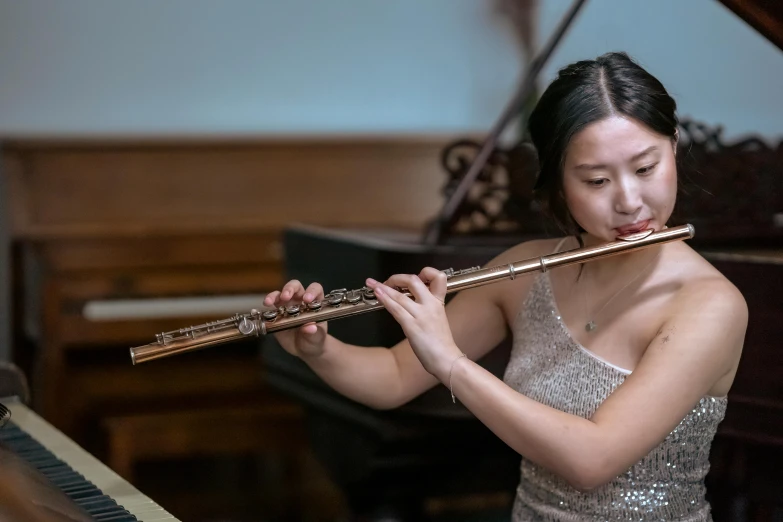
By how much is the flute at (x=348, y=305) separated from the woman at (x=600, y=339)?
0.02 metres

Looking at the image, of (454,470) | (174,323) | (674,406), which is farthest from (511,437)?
(174,323)

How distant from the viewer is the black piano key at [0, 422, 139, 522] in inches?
51.1

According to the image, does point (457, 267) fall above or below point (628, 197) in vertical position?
below

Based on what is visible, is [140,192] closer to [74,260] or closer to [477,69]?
[74,260]

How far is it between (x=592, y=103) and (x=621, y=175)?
0.11 metres

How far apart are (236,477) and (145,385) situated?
0.61 m

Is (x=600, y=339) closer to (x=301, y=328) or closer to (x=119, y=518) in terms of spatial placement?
(x=301, y=328)

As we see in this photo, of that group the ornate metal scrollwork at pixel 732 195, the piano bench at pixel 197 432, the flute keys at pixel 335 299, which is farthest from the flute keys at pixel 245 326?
the piano bench at pixel 197 432

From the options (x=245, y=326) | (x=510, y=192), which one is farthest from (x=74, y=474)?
(x=510, y=192)

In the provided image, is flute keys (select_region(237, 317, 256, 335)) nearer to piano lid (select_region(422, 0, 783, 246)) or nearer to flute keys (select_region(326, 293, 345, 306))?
A: flute keys (select_region(326, 293, 345, 306))

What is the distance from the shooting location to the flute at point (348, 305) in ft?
4.66

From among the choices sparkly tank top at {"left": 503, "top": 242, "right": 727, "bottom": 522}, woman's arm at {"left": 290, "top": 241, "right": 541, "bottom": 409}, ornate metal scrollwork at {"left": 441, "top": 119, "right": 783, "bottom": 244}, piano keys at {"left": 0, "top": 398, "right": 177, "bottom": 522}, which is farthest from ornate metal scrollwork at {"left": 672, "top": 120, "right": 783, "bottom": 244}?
piano keys at {"left": 0, "top": 398, "right": 177, "bottom": 522}

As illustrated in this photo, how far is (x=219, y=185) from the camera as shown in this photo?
3.79 metres

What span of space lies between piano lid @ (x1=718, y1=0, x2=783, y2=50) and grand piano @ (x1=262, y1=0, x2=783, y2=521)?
46cm
